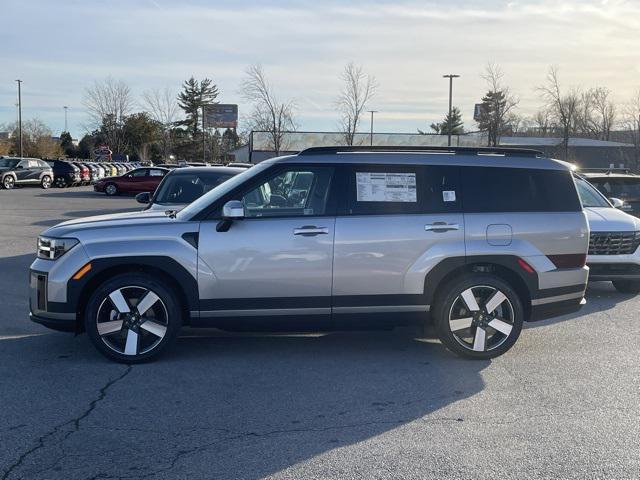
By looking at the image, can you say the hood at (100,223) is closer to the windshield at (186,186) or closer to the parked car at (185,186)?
the parked car at (185,186)

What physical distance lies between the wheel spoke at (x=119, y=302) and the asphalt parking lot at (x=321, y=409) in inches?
20.6

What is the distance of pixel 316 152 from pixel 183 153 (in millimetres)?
73800

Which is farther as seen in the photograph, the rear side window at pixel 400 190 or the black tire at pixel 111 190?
the black tire at pixel 111 190

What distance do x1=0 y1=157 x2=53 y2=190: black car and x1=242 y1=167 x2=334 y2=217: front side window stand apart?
36353 millimetres

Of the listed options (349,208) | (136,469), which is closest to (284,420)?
(136,469)

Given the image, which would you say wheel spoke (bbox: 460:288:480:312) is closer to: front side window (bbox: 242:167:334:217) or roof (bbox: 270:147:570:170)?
roof (bbox: 270:147:570:170)

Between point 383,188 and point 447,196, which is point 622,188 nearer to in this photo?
point 447,196

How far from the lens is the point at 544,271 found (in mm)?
6309

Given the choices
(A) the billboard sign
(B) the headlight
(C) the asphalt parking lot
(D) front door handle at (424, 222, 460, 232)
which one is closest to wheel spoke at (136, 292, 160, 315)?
(C) the asphalt parking lot

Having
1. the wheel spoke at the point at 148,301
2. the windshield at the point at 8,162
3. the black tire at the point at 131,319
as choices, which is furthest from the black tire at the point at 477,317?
the windshield at the point at 8,162

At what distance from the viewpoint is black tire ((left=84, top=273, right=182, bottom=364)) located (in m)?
5.96

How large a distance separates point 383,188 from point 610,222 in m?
4.85

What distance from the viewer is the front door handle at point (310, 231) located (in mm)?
5992

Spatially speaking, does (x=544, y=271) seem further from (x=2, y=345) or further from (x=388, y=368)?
→ (x=2, y=345)
